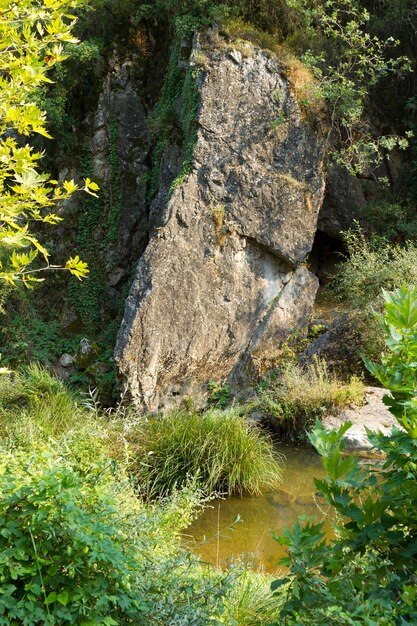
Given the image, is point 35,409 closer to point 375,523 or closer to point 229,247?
point 229,247

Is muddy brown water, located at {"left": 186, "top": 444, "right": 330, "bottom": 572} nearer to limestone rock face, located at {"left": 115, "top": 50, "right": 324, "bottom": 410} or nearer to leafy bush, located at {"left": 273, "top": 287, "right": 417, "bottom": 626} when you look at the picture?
limestone rock face, located at {"left": 115, "top": 50, "right": 324, "bottom": 410}

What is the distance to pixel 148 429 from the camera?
22.6 ft

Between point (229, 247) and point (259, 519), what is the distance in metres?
4.73

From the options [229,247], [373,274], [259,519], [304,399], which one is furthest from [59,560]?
[373,274]

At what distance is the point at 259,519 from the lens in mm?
6020

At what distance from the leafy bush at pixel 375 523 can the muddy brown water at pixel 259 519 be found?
274 cm

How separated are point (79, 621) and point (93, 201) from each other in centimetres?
1072

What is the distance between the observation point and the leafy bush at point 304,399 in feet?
27.5

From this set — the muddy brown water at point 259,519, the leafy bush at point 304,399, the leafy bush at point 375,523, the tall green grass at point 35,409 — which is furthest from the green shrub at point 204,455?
the leafy bush at point 375,523

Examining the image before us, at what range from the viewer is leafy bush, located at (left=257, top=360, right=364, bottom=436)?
8391mm

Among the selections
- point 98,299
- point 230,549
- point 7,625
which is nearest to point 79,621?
point 7,625

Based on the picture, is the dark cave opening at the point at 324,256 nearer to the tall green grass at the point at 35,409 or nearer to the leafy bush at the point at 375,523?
the tall green grass at the point at 35,409

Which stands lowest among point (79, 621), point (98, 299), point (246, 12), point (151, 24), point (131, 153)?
point (98, 299)

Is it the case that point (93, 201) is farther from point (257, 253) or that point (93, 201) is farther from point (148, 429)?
point (148, 429)
